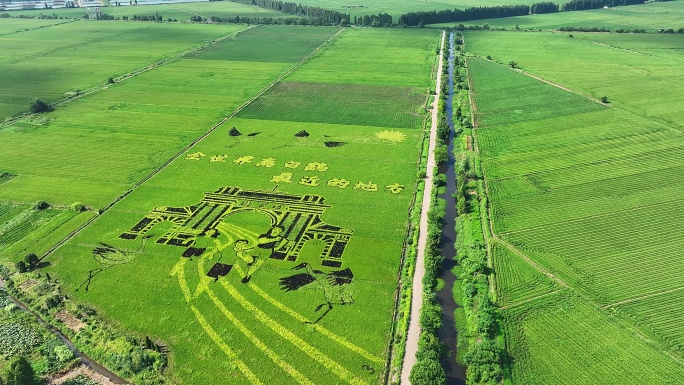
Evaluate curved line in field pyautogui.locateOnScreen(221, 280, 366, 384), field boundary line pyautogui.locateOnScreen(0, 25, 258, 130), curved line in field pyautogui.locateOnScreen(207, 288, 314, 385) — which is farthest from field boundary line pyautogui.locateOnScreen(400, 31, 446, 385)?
field boundary line pyautogui.locateOnScreen(0, 25, 258, 130)

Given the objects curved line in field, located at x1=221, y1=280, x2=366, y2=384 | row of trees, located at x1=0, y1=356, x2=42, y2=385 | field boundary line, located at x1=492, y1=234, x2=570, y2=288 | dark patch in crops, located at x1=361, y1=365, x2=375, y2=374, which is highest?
field boundary line, located at x1=492, y1=234, x2=570, y2=288

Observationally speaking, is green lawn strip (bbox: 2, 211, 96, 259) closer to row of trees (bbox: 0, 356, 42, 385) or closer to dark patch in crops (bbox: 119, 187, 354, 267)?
dark patch in crops (bbox: 119, 187, 354, 267)

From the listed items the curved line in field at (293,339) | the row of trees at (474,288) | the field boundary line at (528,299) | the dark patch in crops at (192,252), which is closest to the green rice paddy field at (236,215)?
the curved line in field at (293,339)

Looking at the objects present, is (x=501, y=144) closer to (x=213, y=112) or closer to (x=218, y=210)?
(x=218, y=210)

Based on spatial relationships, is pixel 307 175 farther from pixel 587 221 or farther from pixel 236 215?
pixel 587 221

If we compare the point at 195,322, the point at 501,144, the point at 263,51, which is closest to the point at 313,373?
the point at 195,322

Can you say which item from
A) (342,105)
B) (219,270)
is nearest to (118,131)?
(342,105)

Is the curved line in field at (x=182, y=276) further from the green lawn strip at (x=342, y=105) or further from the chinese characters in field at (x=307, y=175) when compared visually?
the green lawn strip at (x=342, y=105)
